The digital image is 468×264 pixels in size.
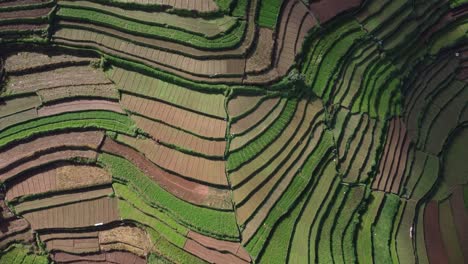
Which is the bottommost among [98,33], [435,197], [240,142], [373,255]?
[373,255]

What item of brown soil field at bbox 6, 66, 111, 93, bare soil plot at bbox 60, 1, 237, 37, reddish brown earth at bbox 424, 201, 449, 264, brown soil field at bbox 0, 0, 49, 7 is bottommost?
reddish brown earth at bbox 424, 201, 449, 264

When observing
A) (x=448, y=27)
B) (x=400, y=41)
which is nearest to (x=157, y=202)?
(x=400, y=41)

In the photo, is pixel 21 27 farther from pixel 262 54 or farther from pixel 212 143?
pixel 262 54

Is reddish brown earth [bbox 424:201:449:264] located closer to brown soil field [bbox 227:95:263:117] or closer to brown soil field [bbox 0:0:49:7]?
brown soil field [bbox 227:95:263:117]

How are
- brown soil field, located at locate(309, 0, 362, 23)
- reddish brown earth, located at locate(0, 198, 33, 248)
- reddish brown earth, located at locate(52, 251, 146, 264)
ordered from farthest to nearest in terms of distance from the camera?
1. brown soil field, located at locate(309, 0, 362, 23)
2. reddish brown earth, located at locate(52, 251, 146, 264)
3. reddish brown earth, located at locate(0, 198, 33, 248)

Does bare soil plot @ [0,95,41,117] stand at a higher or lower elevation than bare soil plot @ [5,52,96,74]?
lower

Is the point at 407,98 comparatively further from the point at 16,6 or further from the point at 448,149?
the point at 16,6

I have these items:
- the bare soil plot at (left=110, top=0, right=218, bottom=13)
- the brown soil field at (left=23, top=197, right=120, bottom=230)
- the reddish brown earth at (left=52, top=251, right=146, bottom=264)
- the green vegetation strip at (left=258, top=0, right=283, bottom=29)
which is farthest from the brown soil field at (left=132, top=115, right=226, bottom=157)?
the green vegetation strip at (left=258, top=0, right=283, bottom=29)

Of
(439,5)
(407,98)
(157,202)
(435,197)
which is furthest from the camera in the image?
(439,5)
